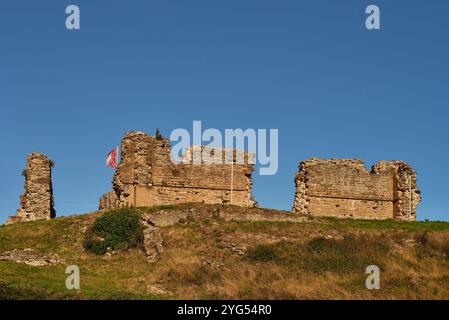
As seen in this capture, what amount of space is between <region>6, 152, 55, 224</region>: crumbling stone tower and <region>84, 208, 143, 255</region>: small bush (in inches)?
313

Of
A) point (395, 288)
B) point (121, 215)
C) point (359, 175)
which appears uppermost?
point (359, 175)

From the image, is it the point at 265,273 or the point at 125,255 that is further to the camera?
the point at 125,255

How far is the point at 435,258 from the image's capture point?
88.6 feet

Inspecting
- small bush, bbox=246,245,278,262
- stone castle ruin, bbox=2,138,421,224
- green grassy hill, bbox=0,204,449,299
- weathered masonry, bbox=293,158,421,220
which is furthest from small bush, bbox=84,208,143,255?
weathered masonry, bbox=293,158,421,220

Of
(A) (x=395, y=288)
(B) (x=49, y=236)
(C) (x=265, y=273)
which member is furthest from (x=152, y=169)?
(A) (x=395, y=288)

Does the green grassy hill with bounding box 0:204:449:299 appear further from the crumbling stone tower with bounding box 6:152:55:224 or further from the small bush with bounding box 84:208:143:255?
the crumbling stone tower with bounding box 6:152:55:224

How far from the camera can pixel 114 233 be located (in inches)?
1184

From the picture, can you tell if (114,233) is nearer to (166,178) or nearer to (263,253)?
(263,253)

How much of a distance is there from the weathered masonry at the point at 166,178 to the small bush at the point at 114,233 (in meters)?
6.46

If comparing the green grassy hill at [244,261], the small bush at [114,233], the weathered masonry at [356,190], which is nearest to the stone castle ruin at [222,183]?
the weathered masonry at [356,190]

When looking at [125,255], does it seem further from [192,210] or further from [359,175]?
[359,175]

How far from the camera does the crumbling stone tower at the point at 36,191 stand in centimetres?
3753

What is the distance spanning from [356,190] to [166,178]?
38.1 ft

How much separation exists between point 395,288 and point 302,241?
7243 mm
